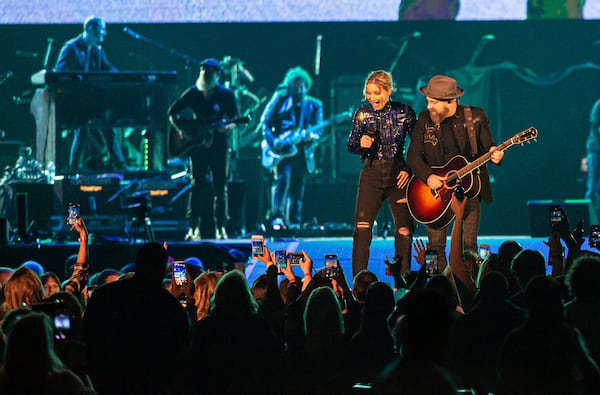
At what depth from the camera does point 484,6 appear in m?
17.1

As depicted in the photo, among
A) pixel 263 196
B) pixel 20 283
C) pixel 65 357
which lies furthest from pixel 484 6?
pixel 65 357

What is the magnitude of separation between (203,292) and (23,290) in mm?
1050

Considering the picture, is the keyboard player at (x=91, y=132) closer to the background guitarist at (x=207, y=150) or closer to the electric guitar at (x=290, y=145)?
the background guitarist at (x=207, y=150)

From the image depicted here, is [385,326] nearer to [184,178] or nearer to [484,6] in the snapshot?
[184,178]

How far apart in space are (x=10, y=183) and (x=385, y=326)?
1058cm

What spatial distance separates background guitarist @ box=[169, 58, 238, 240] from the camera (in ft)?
46.6

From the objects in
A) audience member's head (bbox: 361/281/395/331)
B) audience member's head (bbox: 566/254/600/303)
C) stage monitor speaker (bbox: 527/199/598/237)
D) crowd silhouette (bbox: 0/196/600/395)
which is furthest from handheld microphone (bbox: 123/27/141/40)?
audience member's head (bbox: 566/254/600/303)

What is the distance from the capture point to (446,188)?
7.92 metres

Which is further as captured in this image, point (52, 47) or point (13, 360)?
point (52, 47)

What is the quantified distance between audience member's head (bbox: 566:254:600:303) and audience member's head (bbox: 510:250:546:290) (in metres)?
1.08

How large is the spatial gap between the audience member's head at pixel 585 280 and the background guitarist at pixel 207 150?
963 cm

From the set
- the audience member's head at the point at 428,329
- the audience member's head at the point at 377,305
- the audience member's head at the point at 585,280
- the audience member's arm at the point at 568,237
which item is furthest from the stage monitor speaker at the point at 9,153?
the audience member's head at the point at 428,329

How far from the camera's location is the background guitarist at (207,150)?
1420cm

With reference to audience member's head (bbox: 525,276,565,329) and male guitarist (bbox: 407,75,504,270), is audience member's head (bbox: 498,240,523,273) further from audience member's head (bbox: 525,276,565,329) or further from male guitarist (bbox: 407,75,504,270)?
audience member's head (bbox: 525,276,565,329)
